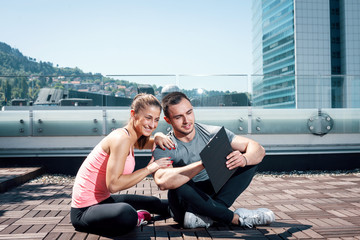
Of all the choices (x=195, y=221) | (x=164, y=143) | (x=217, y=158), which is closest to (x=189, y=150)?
(x=164, y=143)

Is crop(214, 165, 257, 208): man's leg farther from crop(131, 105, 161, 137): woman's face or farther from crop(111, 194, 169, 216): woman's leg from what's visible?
crop(131, 105, 161, 137): woman's face

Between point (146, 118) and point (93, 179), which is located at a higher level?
point (146, 118)

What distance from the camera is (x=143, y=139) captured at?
2744mm

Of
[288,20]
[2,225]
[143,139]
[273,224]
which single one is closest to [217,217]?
[273,224]

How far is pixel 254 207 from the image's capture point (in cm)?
359

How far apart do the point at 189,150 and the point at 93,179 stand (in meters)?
0.77

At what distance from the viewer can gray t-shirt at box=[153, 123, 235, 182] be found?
2.57 meters

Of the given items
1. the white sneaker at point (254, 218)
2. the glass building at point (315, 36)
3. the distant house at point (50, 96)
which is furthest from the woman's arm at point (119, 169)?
the glass building at point (315, 36)

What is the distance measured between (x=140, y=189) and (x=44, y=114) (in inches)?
110

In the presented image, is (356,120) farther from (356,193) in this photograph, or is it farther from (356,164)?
(356,193)

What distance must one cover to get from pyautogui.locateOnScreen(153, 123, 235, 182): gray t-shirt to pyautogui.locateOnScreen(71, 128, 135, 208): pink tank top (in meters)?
0.30

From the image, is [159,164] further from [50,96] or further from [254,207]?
[50,96]

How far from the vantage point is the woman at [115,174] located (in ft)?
7.89

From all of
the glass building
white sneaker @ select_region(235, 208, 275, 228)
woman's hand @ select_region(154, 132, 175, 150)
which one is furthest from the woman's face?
the glass building
